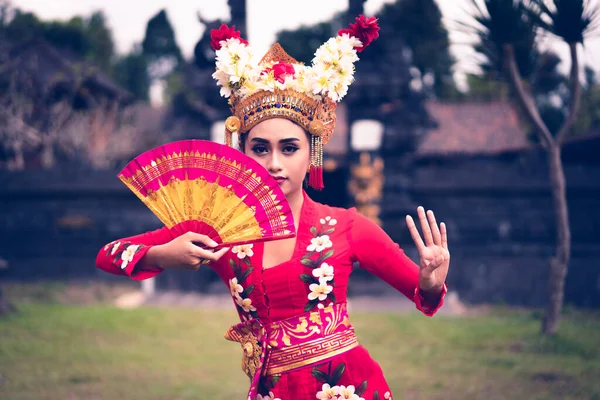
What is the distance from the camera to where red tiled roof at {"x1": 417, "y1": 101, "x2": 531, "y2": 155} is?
1820cm

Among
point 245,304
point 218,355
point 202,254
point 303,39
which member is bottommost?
point 218,355

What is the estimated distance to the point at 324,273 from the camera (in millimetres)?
2344

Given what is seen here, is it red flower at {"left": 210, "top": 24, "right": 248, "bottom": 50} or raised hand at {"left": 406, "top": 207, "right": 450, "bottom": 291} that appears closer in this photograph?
raised hand at {"left": 406, "top": 207, "right": 450, "bottom": 291}

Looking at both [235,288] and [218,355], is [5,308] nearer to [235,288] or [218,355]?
[218,355]

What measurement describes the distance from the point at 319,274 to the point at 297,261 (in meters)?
0.10

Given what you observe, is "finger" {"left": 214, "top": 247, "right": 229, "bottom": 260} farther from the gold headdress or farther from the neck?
the gold headdress

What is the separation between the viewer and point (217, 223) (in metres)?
2.15

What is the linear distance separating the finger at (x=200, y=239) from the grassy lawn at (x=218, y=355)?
3657 millimetres

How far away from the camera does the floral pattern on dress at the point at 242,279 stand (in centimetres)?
236

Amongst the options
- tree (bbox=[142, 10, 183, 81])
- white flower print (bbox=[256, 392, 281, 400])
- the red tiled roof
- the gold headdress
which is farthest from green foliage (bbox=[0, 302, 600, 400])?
tree (bbox=[142, 10, 183, 81])

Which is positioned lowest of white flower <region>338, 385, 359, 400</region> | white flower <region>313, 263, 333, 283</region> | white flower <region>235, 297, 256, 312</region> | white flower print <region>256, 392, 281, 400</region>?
white flower print <region>256, 392, 281, 400</region>

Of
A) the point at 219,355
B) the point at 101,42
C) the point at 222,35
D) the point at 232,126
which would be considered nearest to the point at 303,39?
the point at 101,42

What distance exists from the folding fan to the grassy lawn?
3.67m

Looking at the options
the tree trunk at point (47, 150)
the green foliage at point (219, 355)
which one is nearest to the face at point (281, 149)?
the green foliage at point (219, 355)
